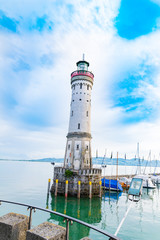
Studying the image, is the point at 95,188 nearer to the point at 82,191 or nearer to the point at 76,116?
the point at 82,191

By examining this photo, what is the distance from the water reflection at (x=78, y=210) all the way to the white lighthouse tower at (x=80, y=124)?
804 centimetres

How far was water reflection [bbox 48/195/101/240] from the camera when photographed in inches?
767

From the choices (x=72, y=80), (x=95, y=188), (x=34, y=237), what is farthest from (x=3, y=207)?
(x=72, y=80)

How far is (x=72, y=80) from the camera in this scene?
43.2 metres

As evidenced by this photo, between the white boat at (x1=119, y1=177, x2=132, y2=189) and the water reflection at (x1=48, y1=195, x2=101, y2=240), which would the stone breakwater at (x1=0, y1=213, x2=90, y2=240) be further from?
the white boat at (x1=119, y1=177, x2=132, y2=189)

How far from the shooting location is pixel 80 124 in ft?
131

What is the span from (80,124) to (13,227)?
35.7 metres

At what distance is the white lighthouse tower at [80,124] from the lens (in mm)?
38406

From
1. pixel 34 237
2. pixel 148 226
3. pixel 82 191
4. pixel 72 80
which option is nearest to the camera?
pixel 34 237

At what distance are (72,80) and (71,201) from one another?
2957 centimetres

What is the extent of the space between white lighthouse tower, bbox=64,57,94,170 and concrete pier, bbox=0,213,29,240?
34.1 metres

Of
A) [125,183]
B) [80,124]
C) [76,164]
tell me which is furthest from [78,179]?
[125,183]

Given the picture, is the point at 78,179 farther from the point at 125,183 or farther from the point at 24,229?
the point at 24,229

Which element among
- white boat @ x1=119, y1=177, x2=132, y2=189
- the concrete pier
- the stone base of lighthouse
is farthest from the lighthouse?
the concrete pier
